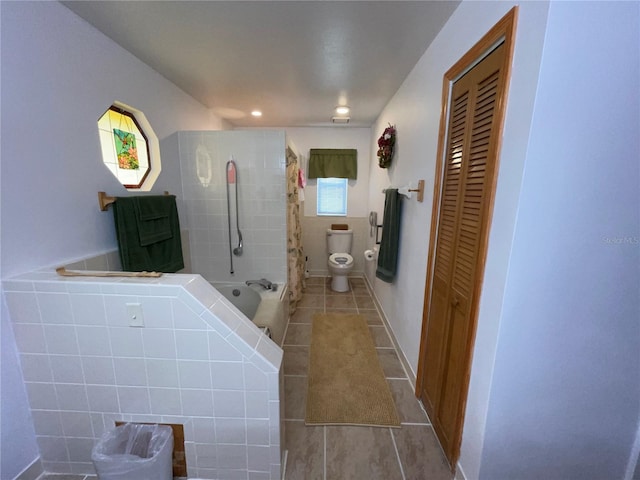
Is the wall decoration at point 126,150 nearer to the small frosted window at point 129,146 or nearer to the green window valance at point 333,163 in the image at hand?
the small frosted window at point 129,146

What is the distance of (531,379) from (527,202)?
0.70 metres

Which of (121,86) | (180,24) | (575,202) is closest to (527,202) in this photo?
(575,202)

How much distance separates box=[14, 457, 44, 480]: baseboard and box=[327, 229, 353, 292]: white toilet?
2808 mm

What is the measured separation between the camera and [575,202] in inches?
32.7

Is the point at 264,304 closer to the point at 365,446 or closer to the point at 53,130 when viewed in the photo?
the point at 365,446

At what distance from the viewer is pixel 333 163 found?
3.80 metres

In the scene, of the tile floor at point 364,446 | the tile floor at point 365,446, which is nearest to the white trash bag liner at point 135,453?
the tile floor at point 364,446

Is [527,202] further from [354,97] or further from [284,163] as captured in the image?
[354,97]

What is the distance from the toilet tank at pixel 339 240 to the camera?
3770 mm

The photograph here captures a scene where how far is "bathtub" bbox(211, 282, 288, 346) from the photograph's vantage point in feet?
6.82

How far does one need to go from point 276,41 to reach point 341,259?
2.58 m

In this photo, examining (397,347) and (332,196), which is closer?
(397,347)

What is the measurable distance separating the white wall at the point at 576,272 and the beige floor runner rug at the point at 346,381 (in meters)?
0.70

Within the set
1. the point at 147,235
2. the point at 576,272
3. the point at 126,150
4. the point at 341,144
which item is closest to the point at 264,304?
the point at 147,235
